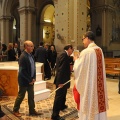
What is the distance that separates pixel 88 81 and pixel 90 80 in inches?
1.6

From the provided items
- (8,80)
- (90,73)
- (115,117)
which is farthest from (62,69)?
(8,80)

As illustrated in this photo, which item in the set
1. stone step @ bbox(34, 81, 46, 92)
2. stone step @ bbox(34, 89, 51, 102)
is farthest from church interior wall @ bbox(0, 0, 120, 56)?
stone step @ bbox(34, 89, 51, 102)

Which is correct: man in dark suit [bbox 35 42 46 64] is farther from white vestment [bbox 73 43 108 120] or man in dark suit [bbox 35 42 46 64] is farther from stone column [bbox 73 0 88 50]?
white vestment [bbox 73 43 108 120]

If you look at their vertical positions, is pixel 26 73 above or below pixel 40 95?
above

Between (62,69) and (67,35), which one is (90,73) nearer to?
(62,69)

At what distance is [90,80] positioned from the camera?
12.4ft

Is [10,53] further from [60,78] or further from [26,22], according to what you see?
[26,22]

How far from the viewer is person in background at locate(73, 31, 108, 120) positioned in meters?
3.76

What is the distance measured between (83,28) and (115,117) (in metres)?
9.01

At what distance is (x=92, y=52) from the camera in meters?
3.76

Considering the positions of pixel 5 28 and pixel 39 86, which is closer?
pixel 39 86

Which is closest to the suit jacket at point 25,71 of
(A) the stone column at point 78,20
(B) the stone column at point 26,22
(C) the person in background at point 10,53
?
(C) the person in background at point 10,53

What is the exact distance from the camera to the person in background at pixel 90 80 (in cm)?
376

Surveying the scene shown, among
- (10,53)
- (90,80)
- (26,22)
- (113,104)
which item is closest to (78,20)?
(10,53)
